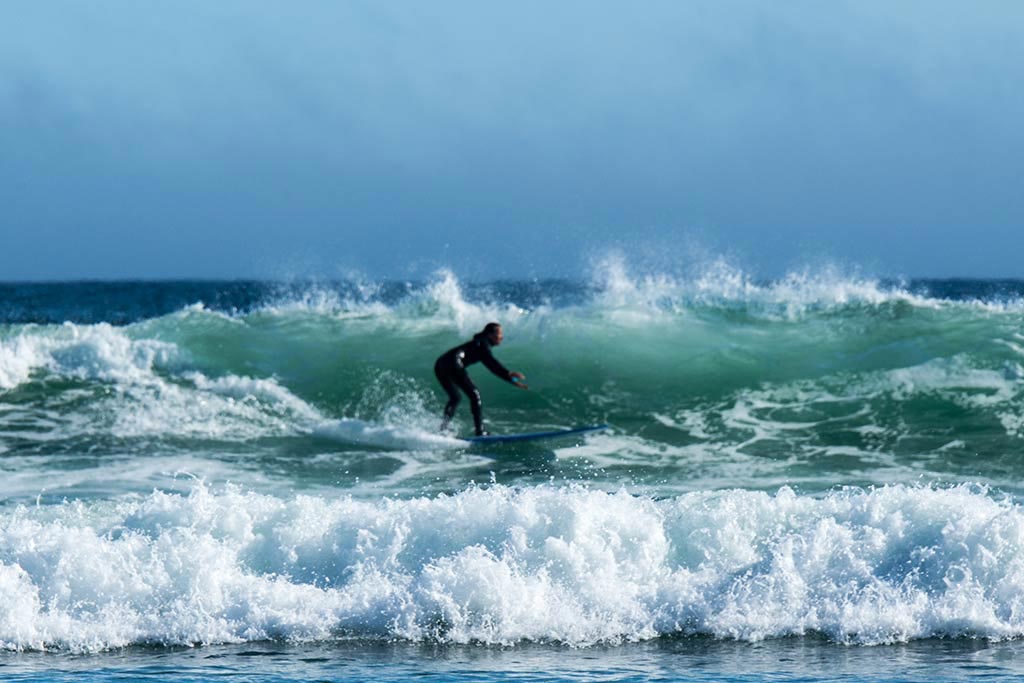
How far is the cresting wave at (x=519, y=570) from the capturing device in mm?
7398

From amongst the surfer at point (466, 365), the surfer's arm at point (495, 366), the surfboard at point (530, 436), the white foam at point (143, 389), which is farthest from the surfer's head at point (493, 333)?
the white foam at point (143, 389)

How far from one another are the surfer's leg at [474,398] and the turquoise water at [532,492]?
59 centimetres

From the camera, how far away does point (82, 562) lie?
7.90m

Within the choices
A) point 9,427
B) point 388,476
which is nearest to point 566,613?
point 388,476

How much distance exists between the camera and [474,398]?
557 inches

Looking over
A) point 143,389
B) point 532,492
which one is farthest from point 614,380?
point 532,492

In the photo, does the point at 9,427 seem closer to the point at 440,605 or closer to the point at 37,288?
the point at 440,605

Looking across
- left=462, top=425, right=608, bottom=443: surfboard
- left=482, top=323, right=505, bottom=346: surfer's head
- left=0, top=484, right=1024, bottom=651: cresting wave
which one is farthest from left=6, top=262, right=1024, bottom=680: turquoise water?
left=482, top=323, right=505, bottom=346: surfer's head

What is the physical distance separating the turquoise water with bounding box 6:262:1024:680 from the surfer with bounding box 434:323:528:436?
528 millimetres

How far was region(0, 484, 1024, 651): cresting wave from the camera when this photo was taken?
24.3ft

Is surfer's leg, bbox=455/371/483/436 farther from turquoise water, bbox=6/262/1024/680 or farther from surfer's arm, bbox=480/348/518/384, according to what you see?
turquoise water, bbox=6/262/1024/680

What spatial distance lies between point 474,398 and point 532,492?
215 inches

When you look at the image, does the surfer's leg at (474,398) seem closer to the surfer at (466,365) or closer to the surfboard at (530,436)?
the surfer at (466,365)

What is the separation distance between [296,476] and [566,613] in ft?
16.8
